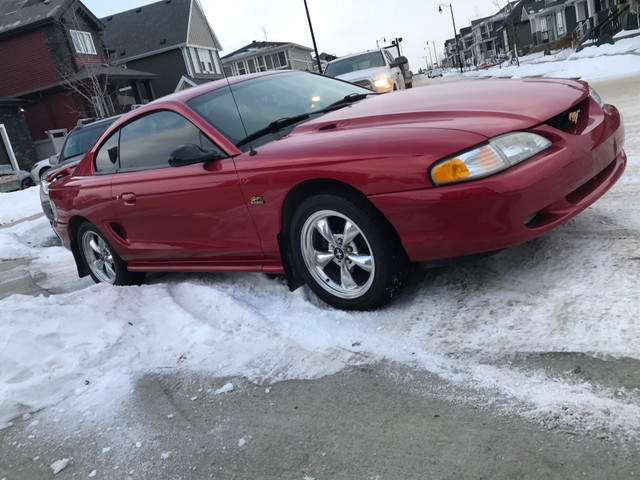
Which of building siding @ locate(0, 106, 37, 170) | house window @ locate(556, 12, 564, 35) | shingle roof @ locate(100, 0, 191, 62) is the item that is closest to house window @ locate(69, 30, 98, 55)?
building siding @ locate(0, 106, 37, 170)

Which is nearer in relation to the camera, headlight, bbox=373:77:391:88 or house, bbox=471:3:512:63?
headlight, bbox=373:77:391:88

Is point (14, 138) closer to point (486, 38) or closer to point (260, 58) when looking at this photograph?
point (260, 58)

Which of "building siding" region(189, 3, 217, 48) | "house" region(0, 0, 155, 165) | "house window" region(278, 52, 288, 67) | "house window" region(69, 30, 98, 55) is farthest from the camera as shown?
"house window" region(278, 52, 288, 67)

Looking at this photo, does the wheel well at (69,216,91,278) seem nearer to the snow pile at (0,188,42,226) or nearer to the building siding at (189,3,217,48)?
the snow pile at (0,188,42,226)

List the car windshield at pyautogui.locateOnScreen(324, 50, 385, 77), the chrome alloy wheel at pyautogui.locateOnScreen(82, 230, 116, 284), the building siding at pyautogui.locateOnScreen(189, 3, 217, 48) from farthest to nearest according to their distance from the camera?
the building siding at pyautogui.locateOnScreen(189, 3, 217, 48) → the car windshield at pyautogui.locateOnScreen(324, 50, 385, 77) → the chrome alloy wheel at pyautogui.locateOnScreen(82, 230, 116, 284)

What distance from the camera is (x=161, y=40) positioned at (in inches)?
1571

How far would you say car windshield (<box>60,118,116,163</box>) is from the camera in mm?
9500

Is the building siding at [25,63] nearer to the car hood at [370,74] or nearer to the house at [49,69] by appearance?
the house at [49,69]

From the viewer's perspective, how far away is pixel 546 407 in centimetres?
219

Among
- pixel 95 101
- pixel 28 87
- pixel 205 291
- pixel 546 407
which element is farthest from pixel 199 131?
pixel 28 87

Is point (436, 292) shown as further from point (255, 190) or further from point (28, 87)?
point (28, 87)

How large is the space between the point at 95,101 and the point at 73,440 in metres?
29.5

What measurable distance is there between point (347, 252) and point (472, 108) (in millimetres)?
1081

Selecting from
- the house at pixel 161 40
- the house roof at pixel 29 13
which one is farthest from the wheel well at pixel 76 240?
the house at pixel 161 40
